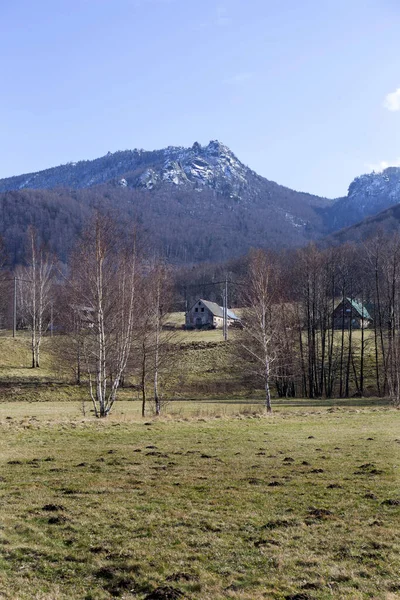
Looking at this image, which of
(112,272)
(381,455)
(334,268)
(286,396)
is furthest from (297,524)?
(334,268)

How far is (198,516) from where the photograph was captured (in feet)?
31.5

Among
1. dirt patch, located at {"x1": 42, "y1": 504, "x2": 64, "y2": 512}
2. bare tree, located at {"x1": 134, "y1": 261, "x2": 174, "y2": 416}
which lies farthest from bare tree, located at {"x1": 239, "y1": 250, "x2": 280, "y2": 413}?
dirt patch, located at {"x1": 42, "y1": 504, "x2": 64, "y2": 512}

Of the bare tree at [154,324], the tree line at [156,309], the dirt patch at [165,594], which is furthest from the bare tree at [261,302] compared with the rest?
the dirt patch at [165,594]

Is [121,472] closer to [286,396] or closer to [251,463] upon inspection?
[251,463]

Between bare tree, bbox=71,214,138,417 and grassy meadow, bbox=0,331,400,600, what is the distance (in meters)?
9.10

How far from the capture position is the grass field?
6.65 metres

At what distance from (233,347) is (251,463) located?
54507 mm

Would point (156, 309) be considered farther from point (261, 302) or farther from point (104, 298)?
point (261, 302)

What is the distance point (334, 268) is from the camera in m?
62.2

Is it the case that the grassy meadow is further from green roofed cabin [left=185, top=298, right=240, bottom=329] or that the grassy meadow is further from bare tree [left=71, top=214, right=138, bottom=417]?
green roofed cabin [left=185, top=298, right=240, bottom=329]

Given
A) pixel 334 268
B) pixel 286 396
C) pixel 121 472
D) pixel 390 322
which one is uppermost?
pixel 334 268

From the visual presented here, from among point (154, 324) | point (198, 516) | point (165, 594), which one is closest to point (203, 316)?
point (154, 324)

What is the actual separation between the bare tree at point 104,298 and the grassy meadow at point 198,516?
29.9 feet

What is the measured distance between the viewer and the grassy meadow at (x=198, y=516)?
666 cm
